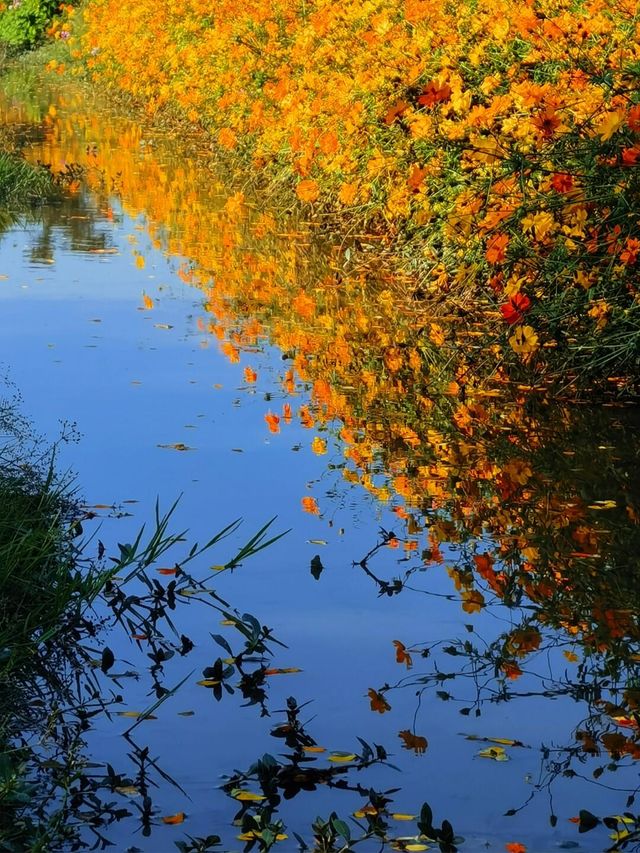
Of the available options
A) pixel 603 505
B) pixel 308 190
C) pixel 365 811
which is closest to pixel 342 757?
pixel 365 811

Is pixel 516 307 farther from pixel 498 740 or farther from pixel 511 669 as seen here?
pixel 498 740

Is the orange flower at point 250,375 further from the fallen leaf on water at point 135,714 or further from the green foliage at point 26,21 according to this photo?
the green foliage at point 26,21

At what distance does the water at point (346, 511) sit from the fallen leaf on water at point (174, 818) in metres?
0.02

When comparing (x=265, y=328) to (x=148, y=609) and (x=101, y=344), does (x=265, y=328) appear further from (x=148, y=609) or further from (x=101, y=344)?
(x=148, y=609)

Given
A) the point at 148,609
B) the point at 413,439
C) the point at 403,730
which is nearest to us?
the point at 403,730

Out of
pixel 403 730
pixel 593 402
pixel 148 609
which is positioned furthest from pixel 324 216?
pixel 403 730

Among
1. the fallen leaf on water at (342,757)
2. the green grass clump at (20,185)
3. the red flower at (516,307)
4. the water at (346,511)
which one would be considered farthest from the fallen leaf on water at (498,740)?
the green grass clump at (20,185)

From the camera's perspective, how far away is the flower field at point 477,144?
7.73 meters

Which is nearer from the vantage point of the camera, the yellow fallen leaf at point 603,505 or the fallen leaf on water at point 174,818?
the fallen leaf on water at point 174,818

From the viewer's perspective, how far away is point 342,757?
14.2 feet

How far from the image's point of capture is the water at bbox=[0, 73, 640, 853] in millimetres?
4309

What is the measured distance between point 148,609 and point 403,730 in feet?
4.09

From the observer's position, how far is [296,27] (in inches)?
608

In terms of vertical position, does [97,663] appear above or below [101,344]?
below
